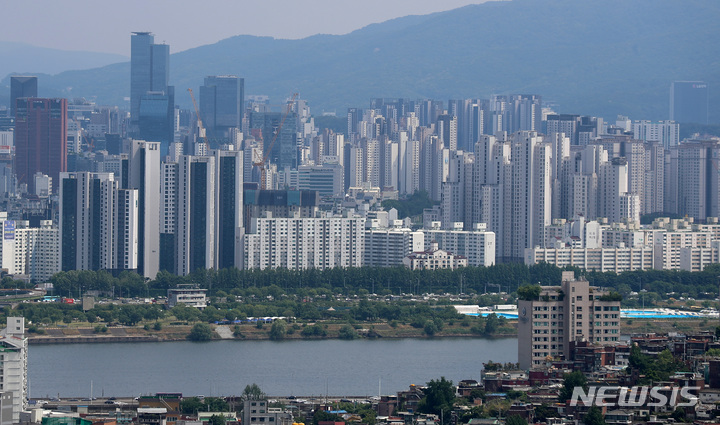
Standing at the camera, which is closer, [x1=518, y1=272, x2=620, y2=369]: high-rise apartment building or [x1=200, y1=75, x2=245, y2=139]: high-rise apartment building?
[x1=518, y1=272, x2=620, y2=369]: high-rise apartment building

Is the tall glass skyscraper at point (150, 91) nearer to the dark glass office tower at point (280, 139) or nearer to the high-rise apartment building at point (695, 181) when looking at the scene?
the dark glass office tower at point (280, 139)

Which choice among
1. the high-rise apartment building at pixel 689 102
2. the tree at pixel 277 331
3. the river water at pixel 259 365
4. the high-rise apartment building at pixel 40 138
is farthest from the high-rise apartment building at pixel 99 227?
the high-rise apartment building at pixel 689 102

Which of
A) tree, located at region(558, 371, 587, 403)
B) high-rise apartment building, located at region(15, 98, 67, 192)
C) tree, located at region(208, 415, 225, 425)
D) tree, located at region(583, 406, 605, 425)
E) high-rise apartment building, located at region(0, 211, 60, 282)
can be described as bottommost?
tree, located at region(208, 415, 225, 425)

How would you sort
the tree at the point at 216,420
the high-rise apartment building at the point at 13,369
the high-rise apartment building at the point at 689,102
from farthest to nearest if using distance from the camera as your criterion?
the high-rise apartment building at the point at 689,102 < the high-rise apartment building at the point at 13,369 < the tree at the point at 216,420

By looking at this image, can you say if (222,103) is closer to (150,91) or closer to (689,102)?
(150,91)

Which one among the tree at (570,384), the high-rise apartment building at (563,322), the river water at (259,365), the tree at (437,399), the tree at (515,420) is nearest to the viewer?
the tree at (515,420)

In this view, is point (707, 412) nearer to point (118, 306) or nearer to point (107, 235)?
point (118, 306)

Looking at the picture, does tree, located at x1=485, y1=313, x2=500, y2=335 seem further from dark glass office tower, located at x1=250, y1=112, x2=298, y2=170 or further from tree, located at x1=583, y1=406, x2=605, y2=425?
dark glass office tower, located at x1=250, y1=112, x2=298, y2=170

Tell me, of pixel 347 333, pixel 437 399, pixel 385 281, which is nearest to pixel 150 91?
pixel 385 281

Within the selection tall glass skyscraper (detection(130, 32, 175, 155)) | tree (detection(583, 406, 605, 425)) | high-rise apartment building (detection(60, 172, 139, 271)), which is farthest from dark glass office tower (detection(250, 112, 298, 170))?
tree (detection(583, 406, 605, 425))
